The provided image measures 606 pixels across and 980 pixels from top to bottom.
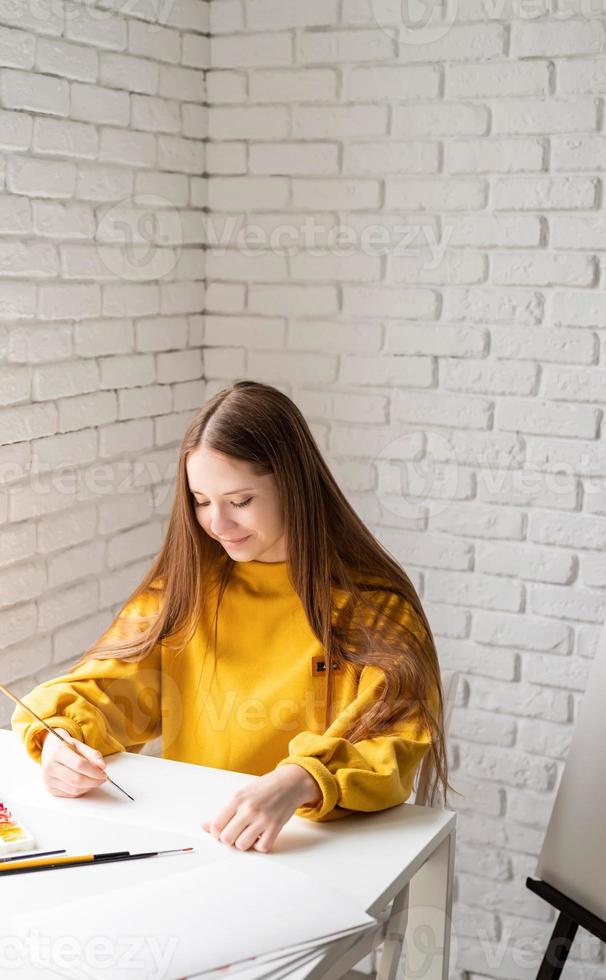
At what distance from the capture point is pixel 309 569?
1.54 m

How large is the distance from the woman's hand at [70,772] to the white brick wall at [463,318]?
1.11m

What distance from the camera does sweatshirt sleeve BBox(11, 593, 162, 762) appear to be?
143 cm

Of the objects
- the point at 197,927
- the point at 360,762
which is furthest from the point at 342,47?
the point at 197,927

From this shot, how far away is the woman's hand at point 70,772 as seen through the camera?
4.28ft

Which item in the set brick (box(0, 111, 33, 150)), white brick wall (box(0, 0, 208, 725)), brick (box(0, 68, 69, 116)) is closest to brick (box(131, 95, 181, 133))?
white brick wall (box(0, 0, 208, 725))

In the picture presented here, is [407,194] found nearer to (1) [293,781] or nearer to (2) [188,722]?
(2) [188,722]

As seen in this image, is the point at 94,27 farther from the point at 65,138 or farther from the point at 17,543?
the point at 17,543

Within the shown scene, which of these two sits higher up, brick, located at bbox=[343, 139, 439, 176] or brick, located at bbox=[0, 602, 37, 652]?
brick, located at bbox=[343, 139, 439, 176]

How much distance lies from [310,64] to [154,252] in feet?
1.66

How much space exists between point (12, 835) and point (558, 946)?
3.16 ft

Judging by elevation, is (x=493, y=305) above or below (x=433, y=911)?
above

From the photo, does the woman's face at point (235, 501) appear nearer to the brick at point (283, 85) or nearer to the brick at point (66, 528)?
the brick at point (66, 528)

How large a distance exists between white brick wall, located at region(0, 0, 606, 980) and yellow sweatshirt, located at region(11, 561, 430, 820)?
0.47 m

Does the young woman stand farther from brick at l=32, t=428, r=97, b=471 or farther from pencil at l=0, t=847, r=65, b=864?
brick at l=32, t=428, r=97, b=471
